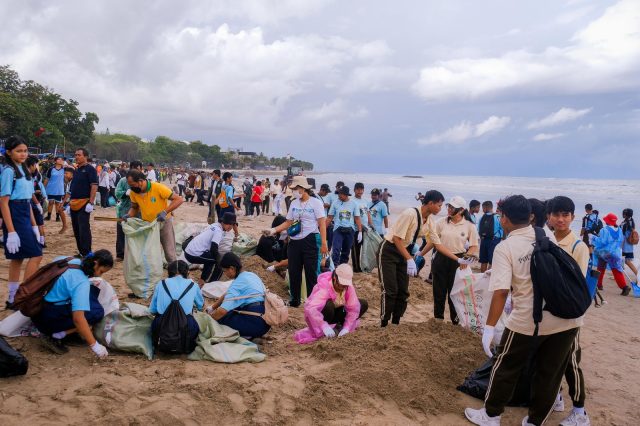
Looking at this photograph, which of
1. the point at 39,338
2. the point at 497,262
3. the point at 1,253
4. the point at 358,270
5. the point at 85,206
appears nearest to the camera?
the point at 497,262

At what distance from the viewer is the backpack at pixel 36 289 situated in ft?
11.8

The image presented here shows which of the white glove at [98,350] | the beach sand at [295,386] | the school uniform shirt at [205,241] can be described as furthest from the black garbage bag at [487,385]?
the school uniform shirt at [205,241]

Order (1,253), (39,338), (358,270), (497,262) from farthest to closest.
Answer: (358,270), (1,253), (39,338), (497,262)

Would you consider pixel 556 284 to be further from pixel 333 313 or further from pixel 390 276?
pixel 333 313

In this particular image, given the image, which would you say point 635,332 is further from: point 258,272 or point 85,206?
point 85,206

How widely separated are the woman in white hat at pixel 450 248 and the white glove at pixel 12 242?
4.44 metres

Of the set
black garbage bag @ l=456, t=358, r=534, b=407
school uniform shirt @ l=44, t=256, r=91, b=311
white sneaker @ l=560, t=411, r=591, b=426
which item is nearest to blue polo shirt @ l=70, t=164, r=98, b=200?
school uniform shirt @ l=44, t=256, r=91, b=311

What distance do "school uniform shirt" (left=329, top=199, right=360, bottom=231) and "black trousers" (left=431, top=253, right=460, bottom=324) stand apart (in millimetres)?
2691

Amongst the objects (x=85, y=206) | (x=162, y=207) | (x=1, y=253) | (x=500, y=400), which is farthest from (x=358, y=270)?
(x=1, y=253)

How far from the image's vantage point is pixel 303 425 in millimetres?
3000

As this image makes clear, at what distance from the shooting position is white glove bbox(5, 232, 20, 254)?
4.26m

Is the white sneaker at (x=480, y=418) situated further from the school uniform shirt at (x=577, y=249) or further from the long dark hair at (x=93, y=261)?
the long dark hair at (x=93, y=261)

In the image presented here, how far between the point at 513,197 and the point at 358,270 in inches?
225

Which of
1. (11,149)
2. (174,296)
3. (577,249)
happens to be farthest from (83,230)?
(577,249)
